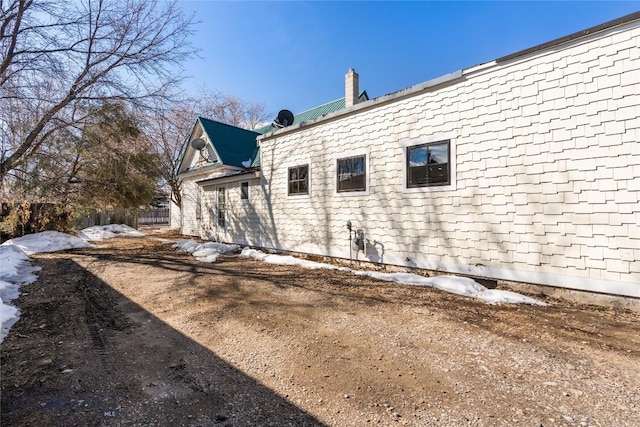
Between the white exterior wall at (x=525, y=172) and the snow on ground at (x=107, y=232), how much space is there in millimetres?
14865

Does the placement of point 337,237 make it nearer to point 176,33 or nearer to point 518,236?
point 518,236

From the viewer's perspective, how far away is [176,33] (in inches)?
376

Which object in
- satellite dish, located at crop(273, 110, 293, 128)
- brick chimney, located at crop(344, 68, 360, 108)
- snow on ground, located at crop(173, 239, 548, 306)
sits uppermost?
brick chimney, located at crop(344, 68, 360, 108)

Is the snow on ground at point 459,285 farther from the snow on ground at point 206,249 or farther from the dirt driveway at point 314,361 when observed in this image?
the snow on ground at point 206,249

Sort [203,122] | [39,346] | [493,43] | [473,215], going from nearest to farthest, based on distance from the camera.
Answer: [39,346]
[473,215]
[493,43]
[203,122]

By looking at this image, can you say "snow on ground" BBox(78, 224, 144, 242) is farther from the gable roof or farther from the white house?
the white house

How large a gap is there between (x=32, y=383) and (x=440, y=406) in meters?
3.15

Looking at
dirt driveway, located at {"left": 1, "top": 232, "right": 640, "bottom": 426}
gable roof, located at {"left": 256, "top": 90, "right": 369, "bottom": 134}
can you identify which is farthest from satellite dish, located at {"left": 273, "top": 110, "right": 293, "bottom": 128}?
dirt driveway, located at {"left": 1, "top": 232, "right": 640, "bottom": 426}

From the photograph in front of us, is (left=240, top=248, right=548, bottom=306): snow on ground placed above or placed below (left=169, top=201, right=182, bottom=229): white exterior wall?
below

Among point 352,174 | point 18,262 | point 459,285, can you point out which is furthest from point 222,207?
point 459,285

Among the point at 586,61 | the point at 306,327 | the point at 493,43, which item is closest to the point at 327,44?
the point at 493,43

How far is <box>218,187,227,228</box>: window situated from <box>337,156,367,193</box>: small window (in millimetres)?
6119

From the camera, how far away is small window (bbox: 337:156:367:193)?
7498mm

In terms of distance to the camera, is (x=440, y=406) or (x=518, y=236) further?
(x=518, y=236)
